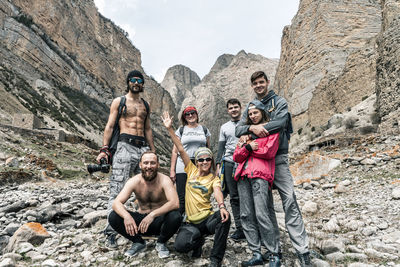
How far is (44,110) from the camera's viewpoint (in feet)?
108

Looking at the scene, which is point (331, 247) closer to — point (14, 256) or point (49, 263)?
point (49, 263)

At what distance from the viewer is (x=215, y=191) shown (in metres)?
2.90

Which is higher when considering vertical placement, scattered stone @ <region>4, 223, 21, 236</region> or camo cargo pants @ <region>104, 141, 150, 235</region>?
camo cargo pants @ <region>104, 141, 150, 235</region>

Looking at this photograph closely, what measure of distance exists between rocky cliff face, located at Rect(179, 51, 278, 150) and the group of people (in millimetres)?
70893

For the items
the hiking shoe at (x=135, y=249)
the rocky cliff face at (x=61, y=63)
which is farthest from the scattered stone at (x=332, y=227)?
the rocky cliff face at (x=61, y=63)

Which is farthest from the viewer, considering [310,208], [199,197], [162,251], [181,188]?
[310,208]

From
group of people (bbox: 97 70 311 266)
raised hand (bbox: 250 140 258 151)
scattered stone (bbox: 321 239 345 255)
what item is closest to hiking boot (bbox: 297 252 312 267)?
group of people (bbox: 97 70 311 266)

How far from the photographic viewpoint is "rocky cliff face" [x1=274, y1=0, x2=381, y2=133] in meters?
26.4

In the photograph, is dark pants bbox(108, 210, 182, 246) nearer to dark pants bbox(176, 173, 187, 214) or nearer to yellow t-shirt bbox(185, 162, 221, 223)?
yellow t-shirt bbox(185, 162, 221, 223)

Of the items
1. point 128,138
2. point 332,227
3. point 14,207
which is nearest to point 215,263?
point 128,138

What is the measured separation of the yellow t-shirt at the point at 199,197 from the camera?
114 inches

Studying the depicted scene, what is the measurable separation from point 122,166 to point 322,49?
35.0 m

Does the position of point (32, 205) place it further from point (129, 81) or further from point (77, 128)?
point (77, 128)

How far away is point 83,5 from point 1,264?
70.4 meters
